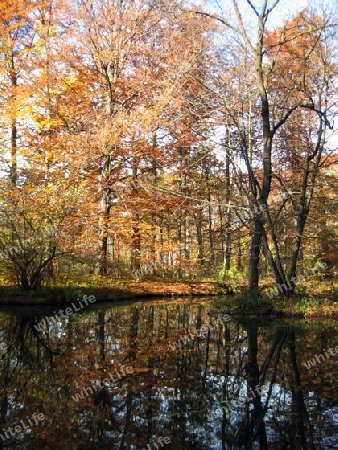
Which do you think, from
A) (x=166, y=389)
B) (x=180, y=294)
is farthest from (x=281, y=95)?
(x=166, y=389)

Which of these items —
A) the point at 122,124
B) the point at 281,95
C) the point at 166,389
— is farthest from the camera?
the point at 122,124

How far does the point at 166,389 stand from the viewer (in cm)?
434

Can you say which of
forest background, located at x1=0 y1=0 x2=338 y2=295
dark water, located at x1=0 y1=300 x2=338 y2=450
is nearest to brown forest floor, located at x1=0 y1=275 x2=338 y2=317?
forest background, located at x1=0 y1=0 x2=338 y2=295

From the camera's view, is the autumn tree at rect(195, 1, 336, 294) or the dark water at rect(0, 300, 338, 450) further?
the autumn tree at rect(195, 1, 336, 294)

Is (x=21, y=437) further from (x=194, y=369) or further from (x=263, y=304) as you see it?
(x=263, y=304)

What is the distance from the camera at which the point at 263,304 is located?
10680mm

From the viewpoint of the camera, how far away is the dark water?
321 centimetres

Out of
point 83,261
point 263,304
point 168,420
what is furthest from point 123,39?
point 168,420

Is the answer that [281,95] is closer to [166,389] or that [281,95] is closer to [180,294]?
[180,294]

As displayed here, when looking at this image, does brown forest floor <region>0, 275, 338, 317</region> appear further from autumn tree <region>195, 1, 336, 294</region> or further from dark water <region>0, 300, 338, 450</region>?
dark water <region>0, 300, 338, 450</region>

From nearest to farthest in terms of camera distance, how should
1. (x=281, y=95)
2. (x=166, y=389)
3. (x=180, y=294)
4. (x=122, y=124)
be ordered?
(x=166, y=389) → (x=281, y=95) → (x=122, y=124) → (x=180, y=294)

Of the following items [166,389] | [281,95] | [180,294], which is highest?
[281,95]

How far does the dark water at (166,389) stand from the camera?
10.5 ft

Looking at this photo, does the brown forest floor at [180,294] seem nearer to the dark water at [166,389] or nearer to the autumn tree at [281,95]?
the autumn tree at [281,95]
